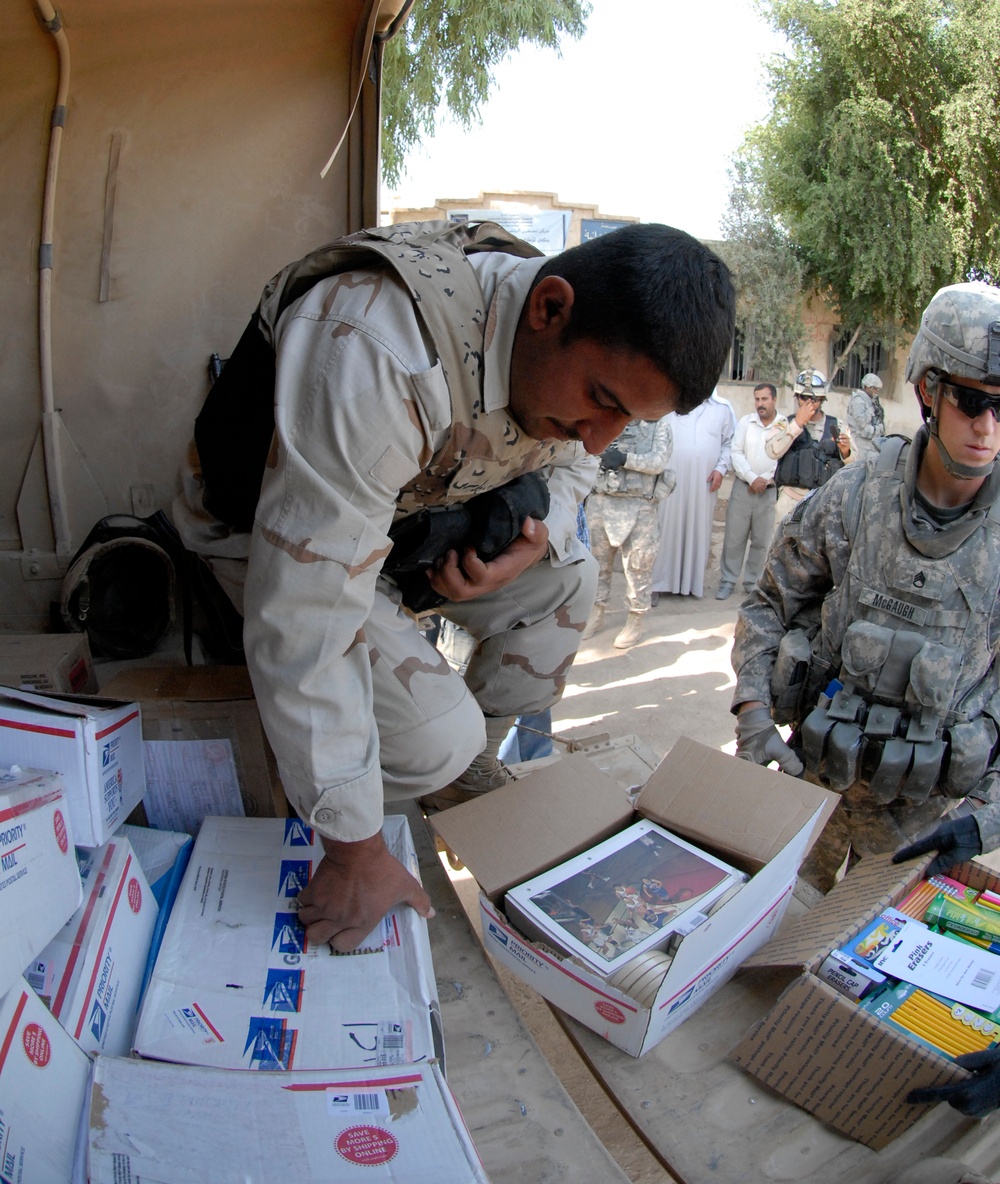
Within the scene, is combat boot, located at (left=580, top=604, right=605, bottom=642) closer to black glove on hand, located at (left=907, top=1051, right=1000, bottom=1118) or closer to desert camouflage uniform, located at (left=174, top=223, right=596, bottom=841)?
desert camouflage uniform, located at (left=174, top=223, right=596, bottom=841)

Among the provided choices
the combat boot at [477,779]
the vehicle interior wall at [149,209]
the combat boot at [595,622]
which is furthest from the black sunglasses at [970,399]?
the combat boot at [595,622]

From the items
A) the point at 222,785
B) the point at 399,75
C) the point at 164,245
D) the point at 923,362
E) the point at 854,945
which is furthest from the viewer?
the point at 399,75

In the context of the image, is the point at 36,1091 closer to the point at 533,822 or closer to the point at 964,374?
the point at 533,822

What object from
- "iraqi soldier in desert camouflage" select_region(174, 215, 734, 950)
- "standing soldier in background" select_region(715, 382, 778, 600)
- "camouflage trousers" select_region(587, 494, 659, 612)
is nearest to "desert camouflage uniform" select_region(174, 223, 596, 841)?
"iraqi soldier in desert camouflage" select_region(174, 215, 734, 950)

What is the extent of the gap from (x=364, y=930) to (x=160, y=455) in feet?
5.66

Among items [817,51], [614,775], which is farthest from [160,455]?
[817,51]

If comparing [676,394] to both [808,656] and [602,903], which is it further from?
[808,656]

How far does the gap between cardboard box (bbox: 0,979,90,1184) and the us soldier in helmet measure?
5.10 ft

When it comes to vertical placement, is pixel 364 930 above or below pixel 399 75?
below

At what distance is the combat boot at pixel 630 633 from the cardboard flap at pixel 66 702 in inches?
173

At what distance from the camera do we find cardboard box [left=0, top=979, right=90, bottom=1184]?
94 centimetres

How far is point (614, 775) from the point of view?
7.63ft

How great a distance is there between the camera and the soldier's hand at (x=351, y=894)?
4.45 feet

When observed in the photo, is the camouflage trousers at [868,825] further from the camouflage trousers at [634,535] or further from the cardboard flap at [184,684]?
the camouflage trousers at [634,535]
